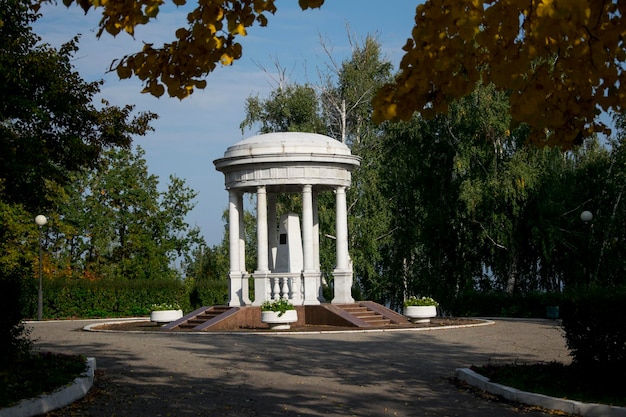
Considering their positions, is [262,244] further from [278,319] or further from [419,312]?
[419,312]

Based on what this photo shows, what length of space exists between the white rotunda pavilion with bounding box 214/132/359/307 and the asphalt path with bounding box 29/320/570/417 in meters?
4.68

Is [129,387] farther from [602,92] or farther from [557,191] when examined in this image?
[557,191]

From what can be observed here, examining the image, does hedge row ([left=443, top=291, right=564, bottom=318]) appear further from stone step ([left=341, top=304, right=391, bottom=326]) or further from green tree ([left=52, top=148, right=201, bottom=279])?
green tree ([left=52, top=148, right=201, bottom=279])

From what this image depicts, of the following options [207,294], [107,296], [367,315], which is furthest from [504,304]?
[107,296]

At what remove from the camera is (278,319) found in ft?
78.1

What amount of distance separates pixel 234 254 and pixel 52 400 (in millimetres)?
17615

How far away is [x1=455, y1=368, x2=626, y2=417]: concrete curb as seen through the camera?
924cm

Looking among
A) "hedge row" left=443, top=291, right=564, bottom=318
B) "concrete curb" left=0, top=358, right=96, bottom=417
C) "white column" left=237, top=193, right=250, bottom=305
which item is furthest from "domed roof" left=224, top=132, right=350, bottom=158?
"concrete curb" left=0, top=358, right=96, bottom=417

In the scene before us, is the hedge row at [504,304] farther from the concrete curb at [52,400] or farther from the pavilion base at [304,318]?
the concrete curb at [52,400]

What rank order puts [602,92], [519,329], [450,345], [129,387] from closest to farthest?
[602,92], [129,387], [450,345], [519,329]

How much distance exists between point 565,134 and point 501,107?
2910 cm

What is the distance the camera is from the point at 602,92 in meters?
6.57

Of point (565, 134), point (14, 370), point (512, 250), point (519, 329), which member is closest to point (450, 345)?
point (519, 329)

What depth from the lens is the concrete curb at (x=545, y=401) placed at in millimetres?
9242
